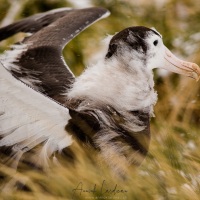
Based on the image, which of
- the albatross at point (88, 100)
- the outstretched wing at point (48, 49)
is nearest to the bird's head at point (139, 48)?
the albatross at point (88, 100)

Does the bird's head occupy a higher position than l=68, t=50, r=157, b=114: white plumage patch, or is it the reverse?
the bird's head

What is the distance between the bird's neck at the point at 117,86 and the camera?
1124 millimetres

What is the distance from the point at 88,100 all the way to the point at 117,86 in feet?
0.20

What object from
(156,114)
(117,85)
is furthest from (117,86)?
(156,114)

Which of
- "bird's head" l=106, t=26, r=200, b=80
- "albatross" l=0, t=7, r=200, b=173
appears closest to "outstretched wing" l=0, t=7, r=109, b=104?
"albatross" l=0, t=7, r=200, b=173

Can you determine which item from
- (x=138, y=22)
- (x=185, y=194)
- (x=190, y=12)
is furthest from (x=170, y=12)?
(x=185, y=194)

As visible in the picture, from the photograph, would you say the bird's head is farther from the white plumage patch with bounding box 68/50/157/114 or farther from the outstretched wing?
the outstretched wing

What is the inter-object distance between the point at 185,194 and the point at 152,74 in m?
0.24

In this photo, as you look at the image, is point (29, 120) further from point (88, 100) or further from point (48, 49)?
point (48, 49)

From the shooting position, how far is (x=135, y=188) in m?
1.11

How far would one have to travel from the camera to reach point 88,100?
111 centimetres

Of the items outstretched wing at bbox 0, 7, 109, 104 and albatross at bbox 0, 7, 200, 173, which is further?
outstretched wing at bbox 0, 7, 109, 104

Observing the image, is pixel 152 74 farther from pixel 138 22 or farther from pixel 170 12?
pixel 170 12

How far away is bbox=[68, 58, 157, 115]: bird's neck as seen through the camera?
3.69ft
